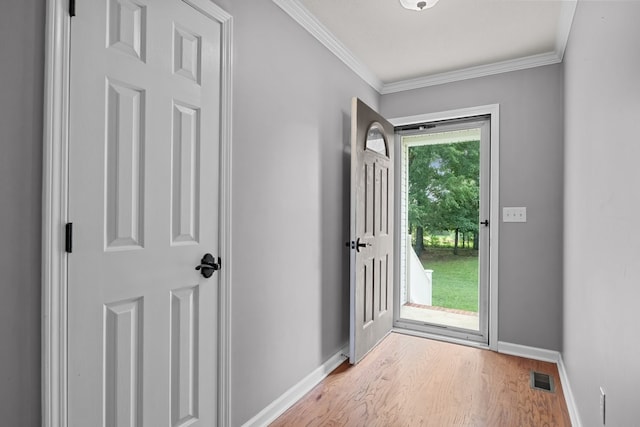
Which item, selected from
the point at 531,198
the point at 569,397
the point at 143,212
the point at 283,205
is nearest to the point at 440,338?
the point at 569,397

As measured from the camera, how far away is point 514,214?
2.96 metres

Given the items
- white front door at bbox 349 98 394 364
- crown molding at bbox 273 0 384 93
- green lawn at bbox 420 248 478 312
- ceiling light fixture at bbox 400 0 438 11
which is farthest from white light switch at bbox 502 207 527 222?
ceiling light fixture at bbox 400 0 438 11

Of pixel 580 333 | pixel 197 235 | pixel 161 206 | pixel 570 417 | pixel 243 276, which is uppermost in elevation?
pixel 161 206

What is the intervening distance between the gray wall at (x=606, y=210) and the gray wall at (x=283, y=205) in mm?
1514

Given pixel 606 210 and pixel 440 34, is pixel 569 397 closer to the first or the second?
pixel 606 210

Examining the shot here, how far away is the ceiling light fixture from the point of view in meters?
2.09

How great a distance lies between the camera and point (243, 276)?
1.82m

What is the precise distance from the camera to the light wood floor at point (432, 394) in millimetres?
2016

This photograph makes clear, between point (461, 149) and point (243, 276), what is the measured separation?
250cm

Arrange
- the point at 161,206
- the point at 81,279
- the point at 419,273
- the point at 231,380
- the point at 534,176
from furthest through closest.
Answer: the point at 419,273
the point at 534,176
the point at 231,380
the point at 161,206
the point at 81,279

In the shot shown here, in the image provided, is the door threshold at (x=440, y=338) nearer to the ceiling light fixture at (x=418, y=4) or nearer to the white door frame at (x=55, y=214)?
the ceiling light fixture at (x=418, y=4)

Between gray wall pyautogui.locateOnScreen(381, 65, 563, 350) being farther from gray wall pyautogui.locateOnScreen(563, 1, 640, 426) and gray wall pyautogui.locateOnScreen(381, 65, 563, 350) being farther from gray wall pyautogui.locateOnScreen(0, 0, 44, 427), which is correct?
gray wall pyautogui.locateOnScreen(0, 0, 44, 427)

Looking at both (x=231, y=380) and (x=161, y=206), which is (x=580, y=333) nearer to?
(x=231, y=380)

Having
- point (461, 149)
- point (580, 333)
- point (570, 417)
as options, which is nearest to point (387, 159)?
point (461, 149)
